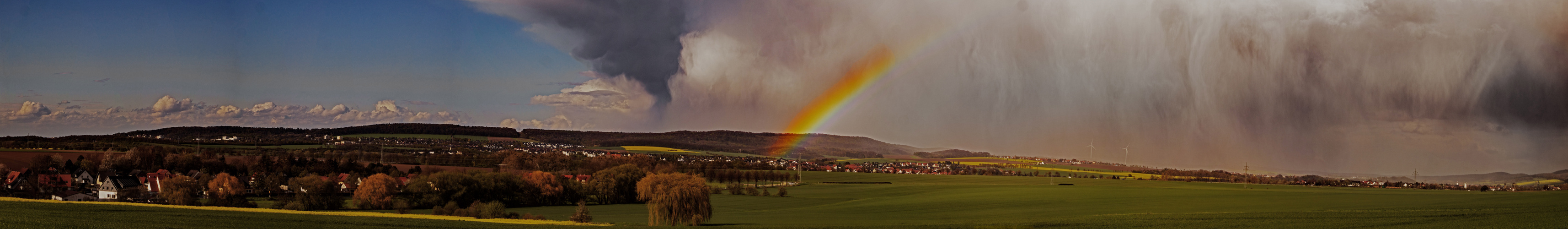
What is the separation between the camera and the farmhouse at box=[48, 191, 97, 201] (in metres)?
52.7

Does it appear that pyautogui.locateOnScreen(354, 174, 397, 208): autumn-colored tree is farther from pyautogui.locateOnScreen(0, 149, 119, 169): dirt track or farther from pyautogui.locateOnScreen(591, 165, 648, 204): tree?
pyautogui.locateOnScreen(0, 149, 119, 169): dirt track

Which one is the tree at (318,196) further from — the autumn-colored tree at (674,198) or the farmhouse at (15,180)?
the farmhouse at (15,180)

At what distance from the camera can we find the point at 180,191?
172 feet

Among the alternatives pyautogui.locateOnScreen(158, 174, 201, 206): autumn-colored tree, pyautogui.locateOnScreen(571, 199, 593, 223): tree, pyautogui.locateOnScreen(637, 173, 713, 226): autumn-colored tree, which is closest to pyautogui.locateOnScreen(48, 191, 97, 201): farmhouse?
pyautogui.locateOnScreen(158, 174, 201, 206): autumn-colored tree

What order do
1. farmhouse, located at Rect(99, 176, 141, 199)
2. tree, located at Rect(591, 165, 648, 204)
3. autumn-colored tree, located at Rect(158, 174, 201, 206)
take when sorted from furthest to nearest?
tree, located at Rect(591, 165, 648, 204), farmhouse, located at Rect(99, 176, 141, 199), autumn-colored tree, located at Rect(158, 174, 201, 206)

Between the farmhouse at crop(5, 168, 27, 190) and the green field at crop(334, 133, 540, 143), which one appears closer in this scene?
the farmhouse at crop(5, 168, 27, 190)

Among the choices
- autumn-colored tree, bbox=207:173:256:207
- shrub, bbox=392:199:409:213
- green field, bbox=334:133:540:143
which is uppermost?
green field, bbox=334:133:540:143

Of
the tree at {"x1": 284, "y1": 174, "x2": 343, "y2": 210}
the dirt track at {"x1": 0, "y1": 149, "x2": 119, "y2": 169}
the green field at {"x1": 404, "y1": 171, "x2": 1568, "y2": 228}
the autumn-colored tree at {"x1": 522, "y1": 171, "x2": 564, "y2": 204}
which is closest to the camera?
the green field at {"x1": 404, "y1": 171, "x2": 1568, "y2": 228}

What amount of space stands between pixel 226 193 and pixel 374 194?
10337mm

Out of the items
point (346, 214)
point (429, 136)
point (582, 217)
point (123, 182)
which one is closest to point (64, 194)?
point (123, 182)

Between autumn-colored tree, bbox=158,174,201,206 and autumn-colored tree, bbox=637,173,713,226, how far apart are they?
104ft

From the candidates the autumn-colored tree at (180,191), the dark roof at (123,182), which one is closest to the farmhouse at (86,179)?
the dark roof at (123,182)

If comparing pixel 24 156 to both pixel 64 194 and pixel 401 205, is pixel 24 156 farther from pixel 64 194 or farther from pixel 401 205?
pixel 401 205

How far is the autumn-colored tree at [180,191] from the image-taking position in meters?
51.3
